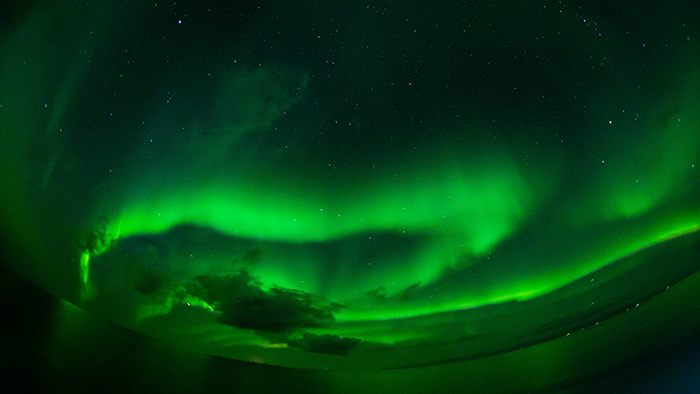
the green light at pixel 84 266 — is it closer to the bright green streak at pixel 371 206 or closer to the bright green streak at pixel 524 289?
the bright green streak at pixel 371 206

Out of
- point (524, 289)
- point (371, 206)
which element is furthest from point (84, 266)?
point (524, 289)

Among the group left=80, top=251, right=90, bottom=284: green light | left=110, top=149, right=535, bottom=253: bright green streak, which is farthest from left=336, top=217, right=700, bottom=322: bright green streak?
left=80, top=251, right=90, bottom=284: green light

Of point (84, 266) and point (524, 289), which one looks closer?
point (84, 266)

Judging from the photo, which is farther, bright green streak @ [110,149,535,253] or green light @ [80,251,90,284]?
bright green streak @ [110,149,535,253]

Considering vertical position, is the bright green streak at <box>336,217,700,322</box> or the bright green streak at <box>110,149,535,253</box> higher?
the bright green streak at <box>110,149,535,253</box>

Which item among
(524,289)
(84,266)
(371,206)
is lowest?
(84,266)

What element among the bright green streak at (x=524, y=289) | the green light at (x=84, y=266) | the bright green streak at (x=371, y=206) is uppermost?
the bright green streak at (x=371, y=206)

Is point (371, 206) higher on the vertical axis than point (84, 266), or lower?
higher

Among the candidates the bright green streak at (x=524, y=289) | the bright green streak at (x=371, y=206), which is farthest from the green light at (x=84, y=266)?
the bright green streak at (x=524, y=289)

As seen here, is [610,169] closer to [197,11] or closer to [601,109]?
[601,109]

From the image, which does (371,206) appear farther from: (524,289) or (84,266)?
(84,266)

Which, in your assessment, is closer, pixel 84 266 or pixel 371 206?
pixel 84 266

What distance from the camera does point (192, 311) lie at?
4.91 ft

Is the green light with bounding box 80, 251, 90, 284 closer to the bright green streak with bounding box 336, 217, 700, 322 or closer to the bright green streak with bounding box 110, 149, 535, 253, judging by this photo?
the bright green streak with bounding box 110, 149, 535, 253
